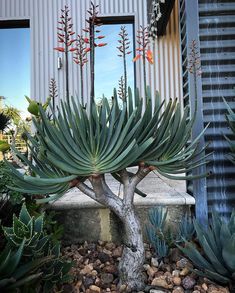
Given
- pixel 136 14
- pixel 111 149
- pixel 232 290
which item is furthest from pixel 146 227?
pixel 136 14

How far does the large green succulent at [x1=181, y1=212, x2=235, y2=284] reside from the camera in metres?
1.14

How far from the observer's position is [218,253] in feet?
4.01

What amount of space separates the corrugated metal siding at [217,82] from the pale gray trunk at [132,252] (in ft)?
2.00

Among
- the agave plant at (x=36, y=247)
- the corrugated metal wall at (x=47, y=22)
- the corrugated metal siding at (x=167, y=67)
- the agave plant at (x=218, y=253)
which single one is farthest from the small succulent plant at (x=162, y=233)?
the corrugated metal wall at (x=47, y=22)

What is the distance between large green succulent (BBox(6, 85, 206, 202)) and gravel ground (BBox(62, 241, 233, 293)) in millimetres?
448

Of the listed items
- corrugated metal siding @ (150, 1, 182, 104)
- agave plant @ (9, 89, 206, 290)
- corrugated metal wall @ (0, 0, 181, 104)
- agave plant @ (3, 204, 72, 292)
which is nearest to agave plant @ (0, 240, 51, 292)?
agave plant @ (3, 204, 72, 292)

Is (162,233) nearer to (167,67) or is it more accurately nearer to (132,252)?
(132,252)

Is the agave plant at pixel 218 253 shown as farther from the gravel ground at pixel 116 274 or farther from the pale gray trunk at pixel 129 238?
the pale gray trunk at pixel 129 238

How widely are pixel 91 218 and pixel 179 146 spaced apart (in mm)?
679

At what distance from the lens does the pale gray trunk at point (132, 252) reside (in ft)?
4.15

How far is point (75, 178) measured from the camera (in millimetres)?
1188

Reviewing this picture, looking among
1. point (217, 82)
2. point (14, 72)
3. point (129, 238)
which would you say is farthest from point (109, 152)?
point (14, 72)

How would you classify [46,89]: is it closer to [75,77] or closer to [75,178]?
[75,77]

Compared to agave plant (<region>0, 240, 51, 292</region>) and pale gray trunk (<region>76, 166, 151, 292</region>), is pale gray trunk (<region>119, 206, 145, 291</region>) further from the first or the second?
agave plant (<region>0, 240, 51, 292</region>)
